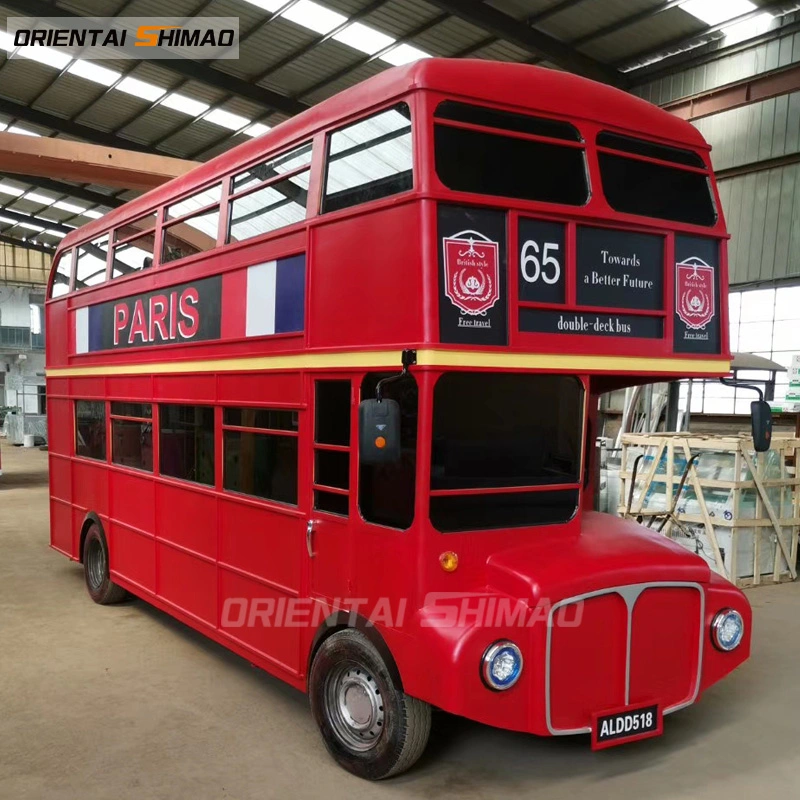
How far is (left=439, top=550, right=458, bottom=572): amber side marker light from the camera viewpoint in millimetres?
3811

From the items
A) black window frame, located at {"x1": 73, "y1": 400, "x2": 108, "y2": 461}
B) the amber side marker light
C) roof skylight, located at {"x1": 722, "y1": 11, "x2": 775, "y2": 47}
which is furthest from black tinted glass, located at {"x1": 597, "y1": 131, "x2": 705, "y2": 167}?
roof skylight, located at {"x1": 722, "y1": 11, "x2": 775, "y2": 47}

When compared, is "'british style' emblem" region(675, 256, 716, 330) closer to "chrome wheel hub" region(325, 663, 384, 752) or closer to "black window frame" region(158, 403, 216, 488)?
"chrome wheel hub" region(325, 663, 384, 752)

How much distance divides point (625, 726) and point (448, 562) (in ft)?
4.00

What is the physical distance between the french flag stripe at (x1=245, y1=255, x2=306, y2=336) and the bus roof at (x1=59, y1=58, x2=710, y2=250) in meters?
0.77

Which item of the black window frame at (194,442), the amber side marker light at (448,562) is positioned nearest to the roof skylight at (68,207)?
the black window frame at (194,442)

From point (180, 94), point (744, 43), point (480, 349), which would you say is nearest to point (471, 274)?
point (480, 349)

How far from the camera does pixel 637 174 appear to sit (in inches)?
169

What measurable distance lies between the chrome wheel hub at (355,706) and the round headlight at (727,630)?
1855 mm

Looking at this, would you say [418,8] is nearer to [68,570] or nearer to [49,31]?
[49,31]

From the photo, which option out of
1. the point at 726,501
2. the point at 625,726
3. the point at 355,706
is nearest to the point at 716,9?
the point at 726,501

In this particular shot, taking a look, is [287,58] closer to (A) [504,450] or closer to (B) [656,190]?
(B) [656,190]

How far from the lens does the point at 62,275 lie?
335 inches

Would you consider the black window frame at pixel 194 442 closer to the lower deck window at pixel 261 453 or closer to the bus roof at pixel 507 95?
the lower deck window at pixel 261 453

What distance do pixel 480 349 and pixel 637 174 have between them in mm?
1478
